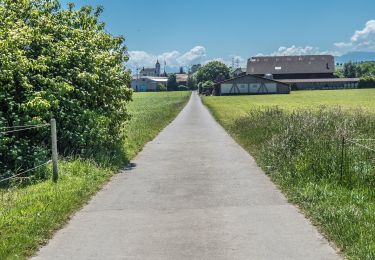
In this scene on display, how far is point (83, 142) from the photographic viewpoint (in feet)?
42.1

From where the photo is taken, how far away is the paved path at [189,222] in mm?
5965

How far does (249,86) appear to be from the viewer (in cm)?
12250

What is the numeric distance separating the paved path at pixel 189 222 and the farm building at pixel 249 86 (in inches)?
4365

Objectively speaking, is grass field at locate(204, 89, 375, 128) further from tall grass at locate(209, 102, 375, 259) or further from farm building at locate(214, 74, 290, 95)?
farm building at locate(214, 74, 290, 95)

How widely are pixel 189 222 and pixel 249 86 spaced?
4607 inches

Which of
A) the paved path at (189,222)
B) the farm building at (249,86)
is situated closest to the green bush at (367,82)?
Result: the farm building at (249,86)

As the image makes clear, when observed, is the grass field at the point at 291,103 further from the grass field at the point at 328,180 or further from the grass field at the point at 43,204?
the grass field at the point at 43,204

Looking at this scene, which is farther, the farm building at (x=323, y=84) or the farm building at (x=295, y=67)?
the farm building at (x=295, y=67)

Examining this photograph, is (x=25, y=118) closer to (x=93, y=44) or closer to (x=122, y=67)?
(x=93, y=44)

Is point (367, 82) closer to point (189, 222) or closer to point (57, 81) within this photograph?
point (57, 81)

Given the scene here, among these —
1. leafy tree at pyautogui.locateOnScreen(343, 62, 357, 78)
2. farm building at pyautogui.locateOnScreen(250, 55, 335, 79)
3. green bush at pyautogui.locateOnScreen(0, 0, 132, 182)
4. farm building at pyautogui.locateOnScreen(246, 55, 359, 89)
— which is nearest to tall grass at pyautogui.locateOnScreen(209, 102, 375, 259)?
green bush at pyautogui.locateOnScreen(0, 0, 132, 182)

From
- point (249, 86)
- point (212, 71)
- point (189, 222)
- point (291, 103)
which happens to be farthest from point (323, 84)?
point (189, 222)

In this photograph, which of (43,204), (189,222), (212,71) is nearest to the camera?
(189,222)

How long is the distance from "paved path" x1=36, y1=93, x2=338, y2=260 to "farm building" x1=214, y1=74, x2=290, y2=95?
110861 mm
